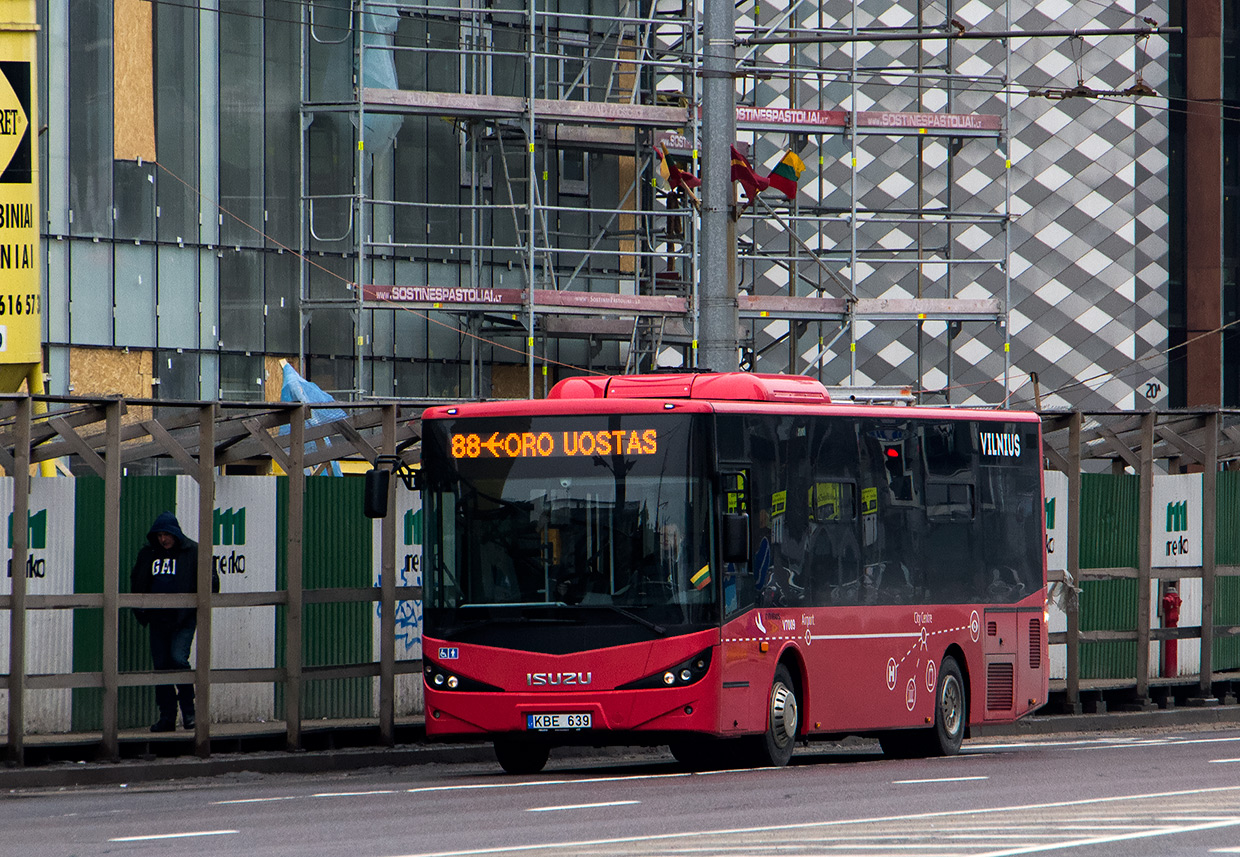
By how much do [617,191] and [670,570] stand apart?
17.9 m

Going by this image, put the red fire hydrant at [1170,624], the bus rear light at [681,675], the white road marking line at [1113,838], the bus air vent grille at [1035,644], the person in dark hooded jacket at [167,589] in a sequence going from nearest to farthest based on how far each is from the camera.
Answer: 1. the white road marking line at [1113,838]
2. the bus rear light at [681,675]
3. the person in dark hooded jacket at [167,589]
4. the bus air vent grille at [1035,644]
5. the red fire hydrant at [1170,624]

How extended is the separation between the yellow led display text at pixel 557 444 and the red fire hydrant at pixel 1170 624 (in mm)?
10670

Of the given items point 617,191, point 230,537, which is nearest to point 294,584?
point 230,537

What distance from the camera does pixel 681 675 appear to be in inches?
560

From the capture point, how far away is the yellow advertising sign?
16.3 meters

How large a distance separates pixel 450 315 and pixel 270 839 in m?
20.0

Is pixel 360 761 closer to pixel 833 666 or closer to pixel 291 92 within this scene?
pixel 833 666

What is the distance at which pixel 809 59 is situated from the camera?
109 feet

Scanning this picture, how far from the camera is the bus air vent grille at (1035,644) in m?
18.5

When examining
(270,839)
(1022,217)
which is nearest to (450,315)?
(1022,217)

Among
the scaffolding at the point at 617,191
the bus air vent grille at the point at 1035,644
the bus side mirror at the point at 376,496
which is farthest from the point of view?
the scaffolding at the point at 617,191

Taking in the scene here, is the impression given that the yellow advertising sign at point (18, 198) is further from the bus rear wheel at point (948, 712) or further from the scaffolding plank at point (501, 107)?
the scaffolding plank at point (501, 107)

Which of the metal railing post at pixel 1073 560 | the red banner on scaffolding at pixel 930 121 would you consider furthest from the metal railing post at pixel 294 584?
the red banner on scaffolding at pixel 930 121

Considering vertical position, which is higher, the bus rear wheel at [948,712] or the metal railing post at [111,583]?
the metal railing post at [111,583]
